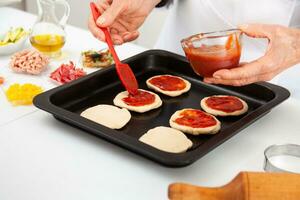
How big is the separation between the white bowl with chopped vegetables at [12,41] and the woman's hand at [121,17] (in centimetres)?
28

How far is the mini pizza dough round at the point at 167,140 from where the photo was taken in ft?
3.16

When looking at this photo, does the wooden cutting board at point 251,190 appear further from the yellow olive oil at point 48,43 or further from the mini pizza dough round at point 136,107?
the yellow olive oil at point 48,43

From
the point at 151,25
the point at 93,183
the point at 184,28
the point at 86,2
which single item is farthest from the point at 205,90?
the point at 86,2

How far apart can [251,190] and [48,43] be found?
0.99 m

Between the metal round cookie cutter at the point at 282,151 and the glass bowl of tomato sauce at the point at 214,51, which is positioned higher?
the glass bowl of tomato sauce at the point at 214,51

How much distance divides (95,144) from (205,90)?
0.41 m

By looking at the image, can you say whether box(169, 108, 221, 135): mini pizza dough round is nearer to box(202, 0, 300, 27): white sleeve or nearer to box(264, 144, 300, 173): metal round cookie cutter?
box(264, 144, 300, 173): metal round cookie cutter

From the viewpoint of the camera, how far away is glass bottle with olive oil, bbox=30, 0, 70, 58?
140 cm

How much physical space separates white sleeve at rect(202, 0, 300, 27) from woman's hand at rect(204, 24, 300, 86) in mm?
349

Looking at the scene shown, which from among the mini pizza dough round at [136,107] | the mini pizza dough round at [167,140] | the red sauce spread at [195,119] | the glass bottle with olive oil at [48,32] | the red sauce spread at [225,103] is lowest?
the mini pizza dough round at [136,107]

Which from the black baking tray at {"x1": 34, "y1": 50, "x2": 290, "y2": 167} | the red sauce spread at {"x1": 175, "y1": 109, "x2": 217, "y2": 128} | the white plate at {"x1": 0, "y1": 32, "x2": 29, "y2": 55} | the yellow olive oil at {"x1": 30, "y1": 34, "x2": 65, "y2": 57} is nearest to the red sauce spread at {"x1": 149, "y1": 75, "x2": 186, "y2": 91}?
the black baking tray at {"x1": 34, "y1": 50, "x2": 290, "y2": 167}

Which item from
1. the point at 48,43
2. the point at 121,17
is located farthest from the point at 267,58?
the point at 48,43

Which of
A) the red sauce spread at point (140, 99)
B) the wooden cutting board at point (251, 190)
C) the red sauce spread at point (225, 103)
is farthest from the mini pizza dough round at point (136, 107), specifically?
the wooden cutting board at point (251, 190)

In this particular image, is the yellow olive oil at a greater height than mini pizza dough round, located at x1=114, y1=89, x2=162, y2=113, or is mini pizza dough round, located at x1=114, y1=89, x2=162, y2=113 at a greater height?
the yellow olive oil
